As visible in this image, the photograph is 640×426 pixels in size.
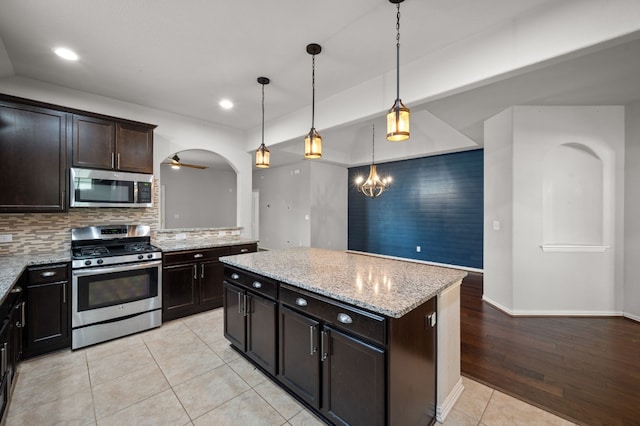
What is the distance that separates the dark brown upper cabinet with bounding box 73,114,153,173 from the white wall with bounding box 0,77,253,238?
46 centimetres

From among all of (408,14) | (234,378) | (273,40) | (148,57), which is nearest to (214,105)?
(148,57)

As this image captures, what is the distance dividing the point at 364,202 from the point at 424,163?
78.8 inches

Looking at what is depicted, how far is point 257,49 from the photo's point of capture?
2.50 meters

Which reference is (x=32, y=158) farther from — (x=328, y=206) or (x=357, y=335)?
(x=328, y=206)

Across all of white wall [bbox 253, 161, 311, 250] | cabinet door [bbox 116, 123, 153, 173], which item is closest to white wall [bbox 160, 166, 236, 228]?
white wall [bbox 253, 161, 311, 250]

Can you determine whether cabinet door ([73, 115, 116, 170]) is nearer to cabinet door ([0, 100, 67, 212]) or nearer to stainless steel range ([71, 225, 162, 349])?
cabinet door ([0, 100, 67, 212])

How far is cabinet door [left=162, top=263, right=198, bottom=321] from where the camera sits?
3.35m

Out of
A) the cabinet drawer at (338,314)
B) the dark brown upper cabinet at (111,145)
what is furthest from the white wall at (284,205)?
the cabinet drawer at (338,314)

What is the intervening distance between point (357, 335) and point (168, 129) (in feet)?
13.1

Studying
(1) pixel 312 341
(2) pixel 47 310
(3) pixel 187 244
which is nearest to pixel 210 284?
(3) pixel 187 244

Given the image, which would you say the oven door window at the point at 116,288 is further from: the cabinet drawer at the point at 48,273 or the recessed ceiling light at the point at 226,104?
the recessed ceiling light at the point at 226,104

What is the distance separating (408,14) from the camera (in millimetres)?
2045

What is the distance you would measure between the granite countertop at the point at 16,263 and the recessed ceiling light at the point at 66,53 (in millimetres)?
1937

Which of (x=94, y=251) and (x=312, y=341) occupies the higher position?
(x=94, y=251)
